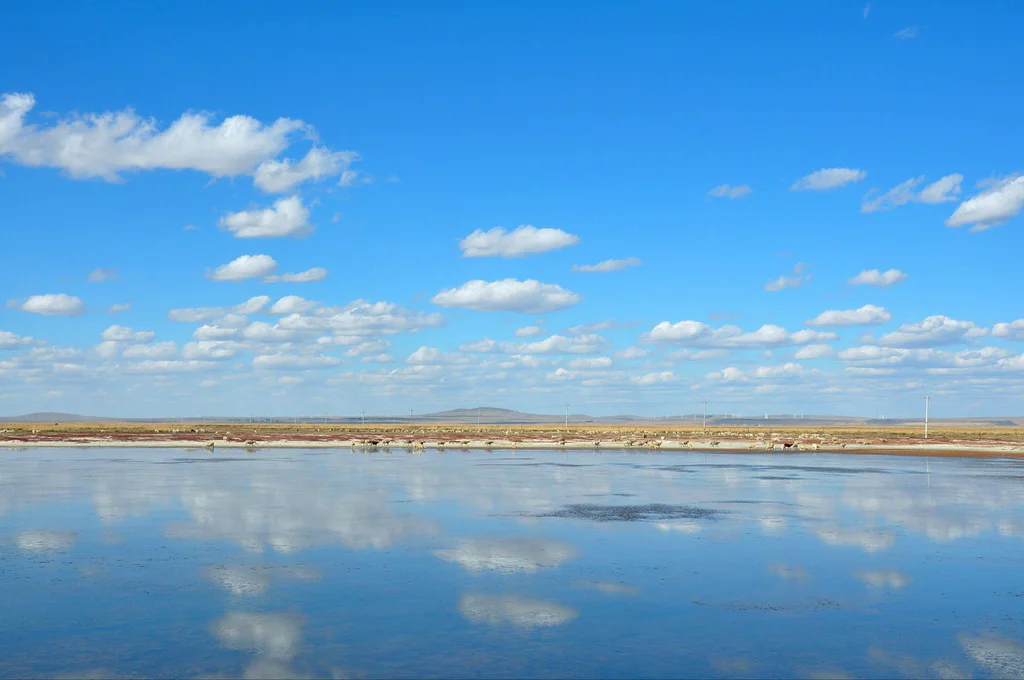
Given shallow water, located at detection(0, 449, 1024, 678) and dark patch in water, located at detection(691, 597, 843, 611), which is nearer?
shallow water, located at detection(0, 449, 1024, 678)

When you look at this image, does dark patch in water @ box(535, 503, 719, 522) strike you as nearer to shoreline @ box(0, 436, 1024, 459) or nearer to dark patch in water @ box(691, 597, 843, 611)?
dark patch in water @ box(691, 597, 843, 611)

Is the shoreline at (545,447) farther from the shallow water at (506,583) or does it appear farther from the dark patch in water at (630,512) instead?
the dark patch in water at (630,512)

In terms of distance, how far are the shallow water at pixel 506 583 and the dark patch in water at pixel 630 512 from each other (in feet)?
0.64

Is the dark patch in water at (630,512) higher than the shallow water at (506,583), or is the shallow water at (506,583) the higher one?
the dark patch in water at (630,512)

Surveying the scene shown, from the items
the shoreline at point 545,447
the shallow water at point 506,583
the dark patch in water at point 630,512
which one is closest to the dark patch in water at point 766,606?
the shallow water at point 506,583

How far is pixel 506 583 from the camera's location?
1980 cm

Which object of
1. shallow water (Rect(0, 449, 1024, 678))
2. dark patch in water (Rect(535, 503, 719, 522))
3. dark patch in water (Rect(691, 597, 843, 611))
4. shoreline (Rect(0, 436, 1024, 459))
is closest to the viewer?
shallow water (Rect(0, 449, 1024, 678))

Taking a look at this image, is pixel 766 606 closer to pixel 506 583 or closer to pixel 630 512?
pixel 506 583

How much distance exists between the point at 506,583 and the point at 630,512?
1376cm

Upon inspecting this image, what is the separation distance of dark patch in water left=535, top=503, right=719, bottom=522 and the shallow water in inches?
7.7

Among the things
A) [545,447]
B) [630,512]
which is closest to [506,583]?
[630,512]

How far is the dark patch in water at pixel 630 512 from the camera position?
31266mm

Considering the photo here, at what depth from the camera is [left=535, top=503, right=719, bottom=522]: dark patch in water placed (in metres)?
31.3

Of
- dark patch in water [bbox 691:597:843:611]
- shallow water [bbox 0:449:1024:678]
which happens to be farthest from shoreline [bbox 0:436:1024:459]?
dark patch in water [bbox 691:597:843:611]
